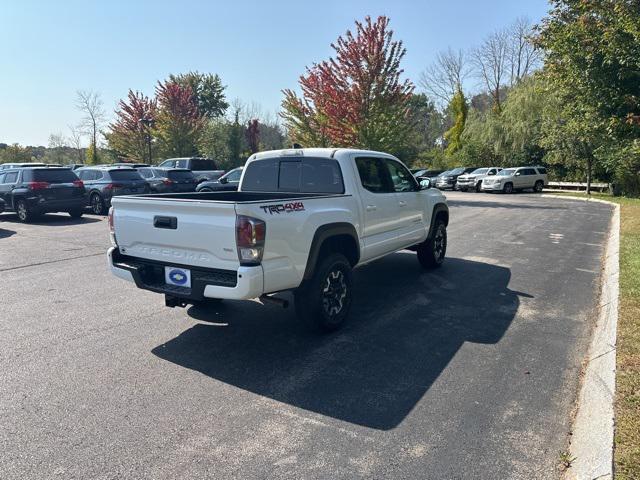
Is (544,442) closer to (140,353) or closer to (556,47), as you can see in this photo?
(140,353)

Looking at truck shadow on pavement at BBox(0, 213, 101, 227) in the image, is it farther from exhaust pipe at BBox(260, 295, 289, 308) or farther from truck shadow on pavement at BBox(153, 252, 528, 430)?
exhaust pipe at BBox(260, 295, 289, 308)

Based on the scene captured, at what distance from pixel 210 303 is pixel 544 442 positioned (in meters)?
4.08

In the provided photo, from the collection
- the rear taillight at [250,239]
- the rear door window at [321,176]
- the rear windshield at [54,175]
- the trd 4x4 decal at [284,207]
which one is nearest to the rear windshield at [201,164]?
the rear windshield at [54,175]

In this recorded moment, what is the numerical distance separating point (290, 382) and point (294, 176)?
2932mm

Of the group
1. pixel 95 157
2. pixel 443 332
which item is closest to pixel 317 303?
pixel 443 332

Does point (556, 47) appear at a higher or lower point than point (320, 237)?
higher

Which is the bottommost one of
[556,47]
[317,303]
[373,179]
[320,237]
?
[317,303]

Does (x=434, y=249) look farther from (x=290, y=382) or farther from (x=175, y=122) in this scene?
(x=175, y=122)

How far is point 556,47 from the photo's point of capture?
13258mm

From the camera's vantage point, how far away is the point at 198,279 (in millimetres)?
4270

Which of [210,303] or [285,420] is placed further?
[210,303]

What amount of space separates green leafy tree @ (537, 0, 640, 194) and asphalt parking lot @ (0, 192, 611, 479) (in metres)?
6.63

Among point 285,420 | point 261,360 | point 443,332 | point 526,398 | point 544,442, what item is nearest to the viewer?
point 544,442

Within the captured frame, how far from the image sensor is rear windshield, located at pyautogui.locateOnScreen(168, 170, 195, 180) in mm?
20219
